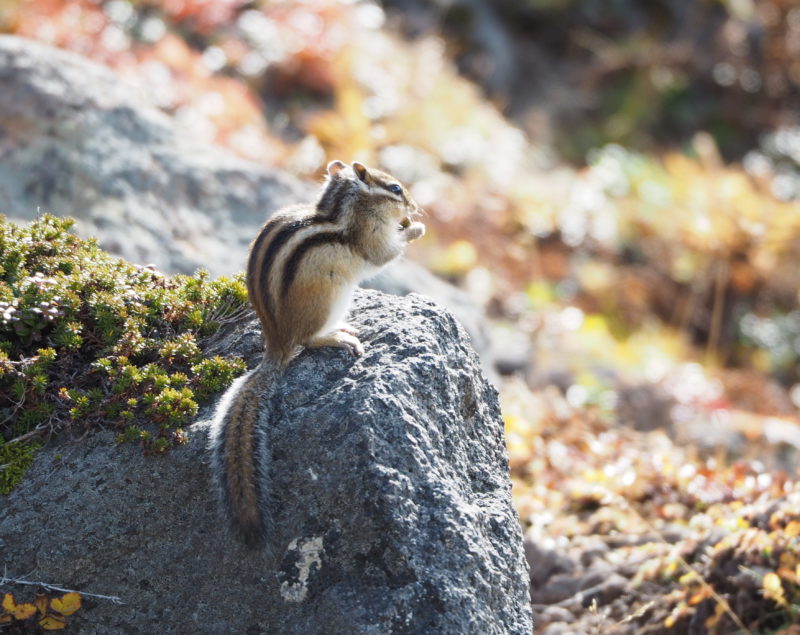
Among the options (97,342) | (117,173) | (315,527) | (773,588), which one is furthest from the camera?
(117,173)

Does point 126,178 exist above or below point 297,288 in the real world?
above

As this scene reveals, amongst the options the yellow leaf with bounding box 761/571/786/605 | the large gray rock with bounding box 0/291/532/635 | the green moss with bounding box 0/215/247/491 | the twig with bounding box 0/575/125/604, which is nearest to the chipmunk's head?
the green moss with bounding box 0/215/247/491

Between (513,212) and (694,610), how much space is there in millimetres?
7234

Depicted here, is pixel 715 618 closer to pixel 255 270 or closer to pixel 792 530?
pixel 792 530

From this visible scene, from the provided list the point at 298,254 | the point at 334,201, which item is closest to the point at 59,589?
the point at 298,254

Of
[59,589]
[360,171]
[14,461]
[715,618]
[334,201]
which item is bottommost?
[59,589]

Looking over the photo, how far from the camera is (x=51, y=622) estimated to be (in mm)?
3330

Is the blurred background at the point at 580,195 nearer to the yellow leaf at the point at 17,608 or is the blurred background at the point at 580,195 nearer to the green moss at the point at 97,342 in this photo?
the green moss at the point at 97,342

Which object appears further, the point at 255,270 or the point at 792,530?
the point at 792,530

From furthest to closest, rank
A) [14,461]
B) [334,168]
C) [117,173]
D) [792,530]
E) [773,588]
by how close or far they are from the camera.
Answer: [117,173] → [334,168] → [792,530] → [773,588] → [14,461]

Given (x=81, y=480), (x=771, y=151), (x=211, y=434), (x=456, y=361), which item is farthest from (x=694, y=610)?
(x=771, y=151)

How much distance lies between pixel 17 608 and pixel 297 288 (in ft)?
5.33

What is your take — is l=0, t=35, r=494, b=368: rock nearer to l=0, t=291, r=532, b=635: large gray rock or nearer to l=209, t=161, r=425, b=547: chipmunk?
l=209, t=161, r=425, b=547: chipmunk

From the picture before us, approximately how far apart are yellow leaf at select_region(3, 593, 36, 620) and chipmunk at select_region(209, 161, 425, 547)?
0.83 meters
